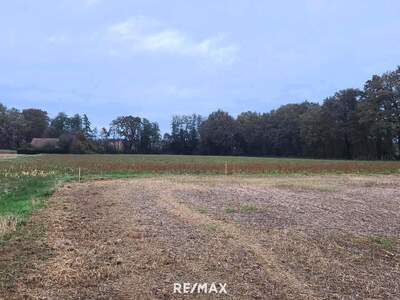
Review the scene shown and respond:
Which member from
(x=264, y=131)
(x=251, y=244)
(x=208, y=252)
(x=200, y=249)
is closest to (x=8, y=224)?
(x=200, y=249)

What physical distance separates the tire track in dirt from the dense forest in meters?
65.1

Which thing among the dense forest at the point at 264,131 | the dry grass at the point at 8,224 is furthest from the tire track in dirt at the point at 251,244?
the dense forest at the point at 264,131

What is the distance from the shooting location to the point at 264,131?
11044 centimetres

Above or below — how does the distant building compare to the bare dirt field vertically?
above

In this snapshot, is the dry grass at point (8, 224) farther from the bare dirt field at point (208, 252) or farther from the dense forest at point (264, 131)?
the dense forest at point (264, 131)

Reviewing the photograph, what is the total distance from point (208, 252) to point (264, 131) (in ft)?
345

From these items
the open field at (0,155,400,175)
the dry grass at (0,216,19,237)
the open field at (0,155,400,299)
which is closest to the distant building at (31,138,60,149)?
the open field at (0,155,400,175)

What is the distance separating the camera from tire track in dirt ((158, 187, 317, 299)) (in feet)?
16.8

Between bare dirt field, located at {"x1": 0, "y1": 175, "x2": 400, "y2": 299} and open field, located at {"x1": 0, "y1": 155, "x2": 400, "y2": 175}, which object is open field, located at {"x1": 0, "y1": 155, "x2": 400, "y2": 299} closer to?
bare dirt field, located at {"x1": 0, "y1": 175, "x2": 400, "y2": 299}

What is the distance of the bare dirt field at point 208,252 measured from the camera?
5.13m

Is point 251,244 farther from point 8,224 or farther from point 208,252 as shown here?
point 8,224

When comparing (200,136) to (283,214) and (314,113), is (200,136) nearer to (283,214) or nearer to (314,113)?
(314,113)

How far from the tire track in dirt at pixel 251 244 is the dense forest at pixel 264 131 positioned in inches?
2564

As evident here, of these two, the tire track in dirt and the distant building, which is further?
the distant building
